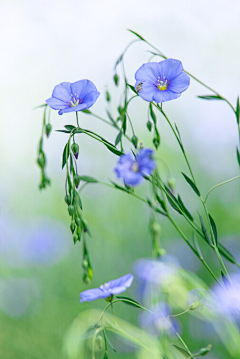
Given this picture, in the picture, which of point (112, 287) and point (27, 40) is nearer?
point (112, 287)

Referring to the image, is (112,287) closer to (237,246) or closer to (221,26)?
(237,246)

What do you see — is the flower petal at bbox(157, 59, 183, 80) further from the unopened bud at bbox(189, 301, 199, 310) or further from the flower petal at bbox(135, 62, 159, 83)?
the unopened bud at bbox(189, 301, 199, 310)

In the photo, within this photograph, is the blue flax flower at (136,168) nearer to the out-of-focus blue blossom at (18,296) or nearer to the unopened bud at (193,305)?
the unopened bud at (193,305)

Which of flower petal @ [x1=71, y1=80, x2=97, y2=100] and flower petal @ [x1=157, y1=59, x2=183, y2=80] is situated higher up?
flower petal @ [x1=157, y1=59, x2=183, y2=80]

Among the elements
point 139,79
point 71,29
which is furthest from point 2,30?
point 139,79

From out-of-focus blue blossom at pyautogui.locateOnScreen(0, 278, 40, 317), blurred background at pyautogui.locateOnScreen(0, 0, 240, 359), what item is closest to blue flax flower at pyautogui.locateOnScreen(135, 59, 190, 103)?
blurred background at pyautogui.locateOnScreen(0, 0, 240, 359)

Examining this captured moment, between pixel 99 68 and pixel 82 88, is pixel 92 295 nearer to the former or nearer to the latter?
pixel 82 88

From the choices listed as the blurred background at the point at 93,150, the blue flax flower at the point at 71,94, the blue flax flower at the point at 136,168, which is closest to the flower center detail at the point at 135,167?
the blue flax flower at the point at 136,168

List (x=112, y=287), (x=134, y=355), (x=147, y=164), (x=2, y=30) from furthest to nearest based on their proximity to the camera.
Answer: (x=2, y=30)
(x=134, y=355)
(x=112, y=287)
(x=147, y=164)
